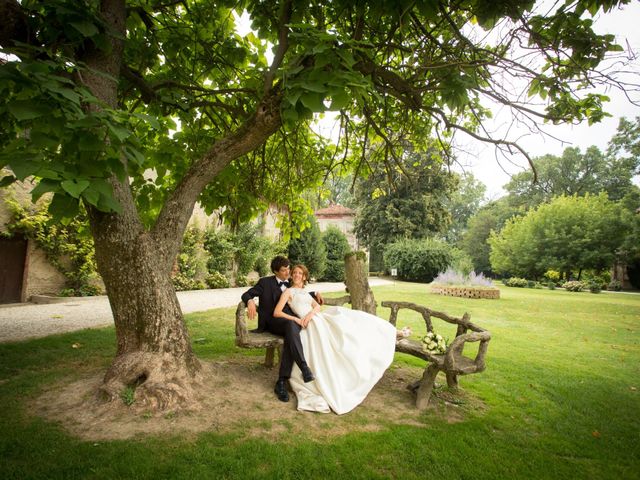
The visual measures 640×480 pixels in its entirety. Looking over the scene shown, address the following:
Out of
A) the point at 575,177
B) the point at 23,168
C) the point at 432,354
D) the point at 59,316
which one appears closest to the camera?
the point at 23,168

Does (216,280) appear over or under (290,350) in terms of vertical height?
over

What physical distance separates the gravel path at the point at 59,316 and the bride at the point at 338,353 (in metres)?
5.49

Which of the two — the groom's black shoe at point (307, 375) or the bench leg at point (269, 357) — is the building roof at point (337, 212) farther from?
the groom's black shoe at point (307, 375)

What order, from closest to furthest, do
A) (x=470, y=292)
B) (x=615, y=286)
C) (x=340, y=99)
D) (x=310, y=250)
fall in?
(x=340, y=99) < (x=470, y=292) < (x=310, y=250) < (x=615, y=286)

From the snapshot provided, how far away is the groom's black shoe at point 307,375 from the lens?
13.1ft


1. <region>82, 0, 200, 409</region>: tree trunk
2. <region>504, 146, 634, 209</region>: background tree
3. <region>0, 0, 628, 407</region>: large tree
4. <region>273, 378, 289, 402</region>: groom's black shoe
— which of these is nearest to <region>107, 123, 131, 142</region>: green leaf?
<region>0, 0, 628, 407</region>: large tree

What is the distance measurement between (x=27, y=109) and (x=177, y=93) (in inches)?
115

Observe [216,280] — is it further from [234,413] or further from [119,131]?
[119,131]

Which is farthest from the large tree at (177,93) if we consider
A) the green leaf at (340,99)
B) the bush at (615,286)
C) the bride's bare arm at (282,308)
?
the bush at (615,286)

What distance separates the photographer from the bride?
156 inches

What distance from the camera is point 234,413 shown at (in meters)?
3.66

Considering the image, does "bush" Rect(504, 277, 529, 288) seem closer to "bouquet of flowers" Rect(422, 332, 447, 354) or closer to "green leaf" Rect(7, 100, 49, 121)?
"bouquet of flowers" Rect(422, 332, 447, 354)

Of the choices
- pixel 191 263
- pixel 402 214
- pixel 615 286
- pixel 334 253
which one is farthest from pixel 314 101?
pixel 615 286

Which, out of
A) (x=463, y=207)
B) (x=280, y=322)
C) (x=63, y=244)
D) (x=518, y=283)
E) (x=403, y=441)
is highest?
(x=463, y=207)
